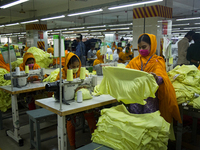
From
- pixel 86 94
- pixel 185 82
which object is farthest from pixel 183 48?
pixel 86 94

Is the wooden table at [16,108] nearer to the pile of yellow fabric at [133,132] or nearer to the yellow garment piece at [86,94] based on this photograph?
the yellow garment piece at [86,94]

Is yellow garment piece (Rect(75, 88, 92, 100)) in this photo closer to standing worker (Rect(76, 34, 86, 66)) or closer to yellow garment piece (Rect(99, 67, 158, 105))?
yellow garment piece (Rect(99, 67, 158, 105))

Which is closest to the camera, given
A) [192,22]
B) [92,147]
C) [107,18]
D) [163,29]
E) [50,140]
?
[92,147]

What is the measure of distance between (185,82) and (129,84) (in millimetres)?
1073

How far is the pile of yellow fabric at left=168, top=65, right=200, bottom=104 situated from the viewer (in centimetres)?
236

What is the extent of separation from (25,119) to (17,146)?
121cm

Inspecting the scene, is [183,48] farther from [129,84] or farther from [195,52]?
[129,84]

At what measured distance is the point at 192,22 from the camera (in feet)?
31.6

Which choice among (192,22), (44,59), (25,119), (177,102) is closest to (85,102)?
(177,102)

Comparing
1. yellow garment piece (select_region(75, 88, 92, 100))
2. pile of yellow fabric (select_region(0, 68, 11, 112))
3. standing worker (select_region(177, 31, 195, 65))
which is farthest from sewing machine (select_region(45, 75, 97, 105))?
standing worker (select_region(177, 31, 195, 65))

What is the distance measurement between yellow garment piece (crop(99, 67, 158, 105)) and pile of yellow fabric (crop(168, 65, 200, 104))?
2.72 ft

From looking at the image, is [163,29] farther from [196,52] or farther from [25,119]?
[25,119]

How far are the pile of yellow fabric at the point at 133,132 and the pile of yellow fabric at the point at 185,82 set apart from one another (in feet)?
2.62

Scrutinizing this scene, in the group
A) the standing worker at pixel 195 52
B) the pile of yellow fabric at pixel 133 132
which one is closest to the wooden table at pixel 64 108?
the pile of yellow fabric at pixel 133 132
